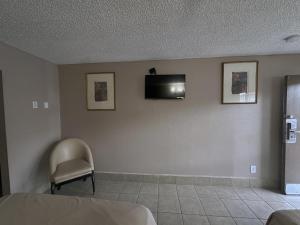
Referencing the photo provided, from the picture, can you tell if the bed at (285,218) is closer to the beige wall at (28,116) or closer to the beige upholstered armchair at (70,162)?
the beige upholstered armchair at (70,162)

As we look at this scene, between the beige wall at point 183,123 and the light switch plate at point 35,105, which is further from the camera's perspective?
the beige wall at point 183,123

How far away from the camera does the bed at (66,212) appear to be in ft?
3.48

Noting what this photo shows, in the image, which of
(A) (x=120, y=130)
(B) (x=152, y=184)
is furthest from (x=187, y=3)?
(B) (x=152, y=184)

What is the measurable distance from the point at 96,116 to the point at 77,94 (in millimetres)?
557

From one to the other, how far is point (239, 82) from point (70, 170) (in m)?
3.05

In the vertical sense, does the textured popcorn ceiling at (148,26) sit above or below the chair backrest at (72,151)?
above

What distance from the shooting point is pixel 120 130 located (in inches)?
115

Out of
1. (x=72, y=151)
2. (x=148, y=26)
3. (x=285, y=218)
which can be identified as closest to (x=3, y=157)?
(x=72, y=151)

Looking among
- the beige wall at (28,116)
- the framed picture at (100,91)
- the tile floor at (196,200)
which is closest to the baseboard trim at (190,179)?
the tile floor at (196,200)

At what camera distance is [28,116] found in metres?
2.33

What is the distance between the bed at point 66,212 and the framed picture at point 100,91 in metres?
1.81

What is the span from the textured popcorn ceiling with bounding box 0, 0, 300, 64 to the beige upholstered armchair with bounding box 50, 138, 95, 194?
1536mm

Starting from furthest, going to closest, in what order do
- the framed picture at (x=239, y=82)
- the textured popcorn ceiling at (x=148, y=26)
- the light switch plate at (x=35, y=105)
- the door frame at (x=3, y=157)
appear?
the framed picture at (x=239, y=82) < the light switch plate at (x=35, y=105) < the door frame at (x=3, y=157) < the textured popcorn ceiling at (x=148, y=26)

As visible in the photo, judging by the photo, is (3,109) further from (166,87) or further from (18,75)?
(166,87)
